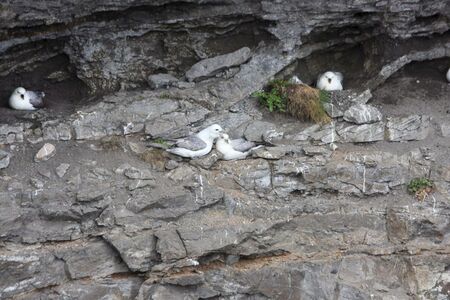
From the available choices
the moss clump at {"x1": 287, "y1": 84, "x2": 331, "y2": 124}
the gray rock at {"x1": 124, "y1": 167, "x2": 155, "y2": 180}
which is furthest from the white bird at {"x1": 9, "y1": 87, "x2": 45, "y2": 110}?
the moss clump at {"x1": 287, "y1": 84, "x2": 331, "y2": 124}

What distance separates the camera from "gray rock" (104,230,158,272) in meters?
11.0

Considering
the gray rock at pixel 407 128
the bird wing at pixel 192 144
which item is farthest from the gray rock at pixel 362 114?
the bird wing at pixel 192 144

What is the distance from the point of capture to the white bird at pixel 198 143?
38.8 feet

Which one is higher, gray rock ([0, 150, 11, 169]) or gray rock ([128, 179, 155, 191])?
gray rock ([0, 150, 11, 169])

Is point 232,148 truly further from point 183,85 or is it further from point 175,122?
point 183,85

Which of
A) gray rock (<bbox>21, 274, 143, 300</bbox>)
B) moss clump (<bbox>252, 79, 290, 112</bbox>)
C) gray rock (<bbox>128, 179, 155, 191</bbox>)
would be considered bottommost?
gray rock (<bbox>21, 274, 143, 300</bbox>)

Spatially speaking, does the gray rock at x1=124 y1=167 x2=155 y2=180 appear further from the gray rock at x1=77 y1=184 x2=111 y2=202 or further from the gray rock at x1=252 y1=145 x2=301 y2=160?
the gray rock at x1=252 y1=145 x2=301 y2=160

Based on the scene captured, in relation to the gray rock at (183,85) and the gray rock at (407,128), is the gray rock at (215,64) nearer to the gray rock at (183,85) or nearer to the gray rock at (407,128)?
the gray rock at (183,85)

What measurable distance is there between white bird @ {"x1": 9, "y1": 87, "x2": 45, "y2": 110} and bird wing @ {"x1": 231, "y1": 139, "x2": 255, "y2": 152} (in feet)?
10.9

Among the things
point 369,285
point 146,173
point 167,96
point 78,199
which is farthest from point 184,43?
point 369,285

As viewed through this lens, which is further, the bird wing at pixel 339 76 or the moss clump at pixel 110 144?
the bird wing at pixel 339 76

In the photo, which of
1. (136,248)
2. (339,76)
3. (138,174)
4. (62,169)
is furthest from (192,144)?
(339,76)

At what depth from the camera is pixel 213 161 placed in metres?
11.9

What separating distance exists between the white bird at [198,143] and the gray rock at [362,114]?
2.21 meters
